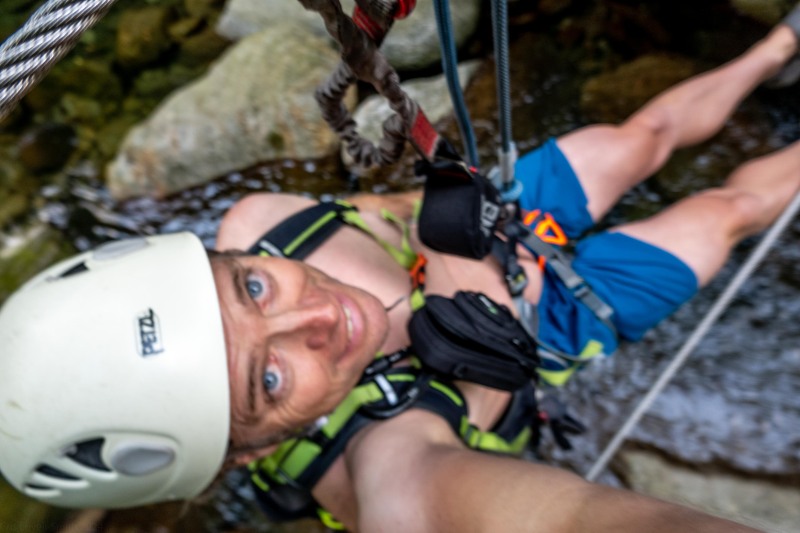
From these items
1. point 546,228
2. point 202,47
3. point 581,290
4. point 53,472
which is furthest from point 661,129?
point 202,47

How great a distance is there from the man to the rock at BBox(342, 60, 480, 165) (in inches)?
38.5

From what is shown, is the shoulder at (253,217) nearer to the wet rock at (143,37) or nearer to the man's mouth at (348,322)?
the man's mouth at (348,322)

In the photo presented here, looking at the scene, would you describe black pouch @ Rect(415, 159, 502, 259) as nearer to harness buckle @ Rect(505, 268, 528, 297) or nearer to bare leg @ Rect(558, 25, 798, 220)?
harness buckle @ Rect(505, 268, 528, 297)

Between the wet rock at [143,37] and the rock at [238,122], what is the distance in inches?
34.3

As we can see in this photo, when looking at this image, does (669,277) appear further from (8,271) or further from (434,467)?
(8,271)

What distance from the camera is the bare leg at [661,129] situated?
215cm

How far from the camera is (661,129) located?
2303 mm

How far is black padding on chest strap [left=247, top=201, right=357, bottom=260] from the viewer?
1807mm

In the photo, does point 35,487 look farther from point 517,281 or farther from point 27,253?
point 27,253

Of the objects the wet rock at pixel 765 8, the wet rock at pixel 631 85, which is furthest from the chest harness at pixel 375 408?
the wet rock at pixel 765 8

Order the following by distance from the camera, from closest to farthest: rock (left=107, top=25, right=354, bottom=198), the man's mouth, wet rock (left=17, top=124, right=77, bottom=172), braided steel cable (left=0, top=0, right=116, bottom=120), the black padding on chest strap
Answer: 1. braided steel cable (left=0, top=0, right=116, bottom=120)
2. the man's mouth
3. the black padding on chest strap
4. rock (left=107, top=25, right=354, bottom=198)
5. wet rock (left=17, top=124, right=77, bottom=172)

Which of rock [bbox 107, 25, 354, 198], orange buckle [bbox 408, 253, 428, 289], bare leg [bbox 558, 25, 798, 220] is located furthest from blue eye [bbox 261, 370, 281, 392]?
rock [bbox 107, 25, 354, 198]

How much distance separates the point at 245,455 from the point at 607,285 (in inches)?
54.5

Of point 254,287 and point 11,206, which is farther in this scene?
point 11,206
